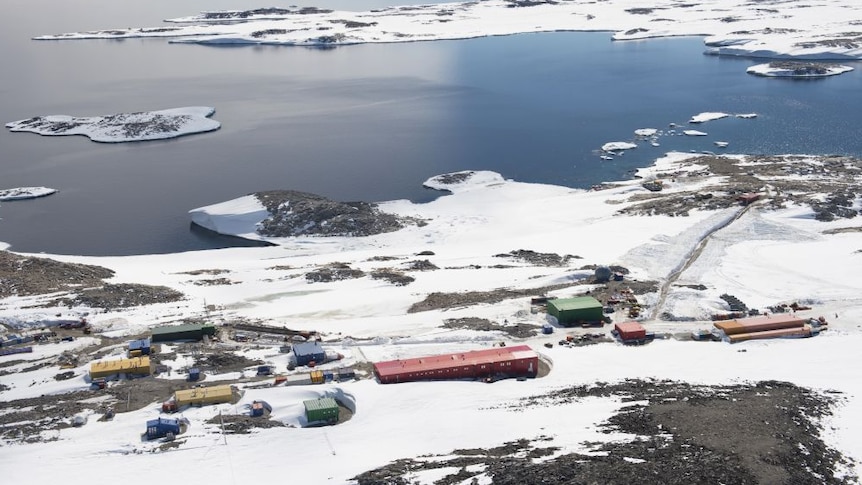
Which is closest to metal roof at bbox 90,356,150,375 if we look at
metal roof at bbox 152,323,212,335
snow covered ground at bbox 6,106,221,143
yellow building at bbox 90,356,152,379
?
yellow building at bbox 90,356,152,379

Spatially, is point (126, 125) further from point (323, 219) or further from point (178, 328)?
point (178, 328)

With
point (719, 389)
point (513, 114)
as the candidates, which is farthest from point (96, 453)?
point (513, 114)

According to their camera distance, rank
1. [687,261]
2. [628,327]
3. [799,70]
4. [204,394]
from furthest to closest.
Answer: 1. [799,70]
2. [687,261]
3. [628,327]
4. [204,394]

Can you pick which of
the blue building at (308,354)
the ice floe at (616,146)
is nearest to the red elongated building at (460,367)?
the blue building at (308,354)

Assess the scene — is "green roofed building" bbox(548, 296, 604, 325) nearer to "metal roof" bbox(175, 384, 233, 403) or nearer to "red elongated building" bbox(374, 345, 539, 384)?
"red elongated building" bbox(374, 345, 539, 384)

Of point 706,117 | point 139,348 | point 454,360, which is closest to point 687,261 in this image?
point 454,360

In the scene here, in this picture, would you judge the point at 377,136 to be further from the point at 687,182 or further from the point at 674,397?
the point at 674,397
